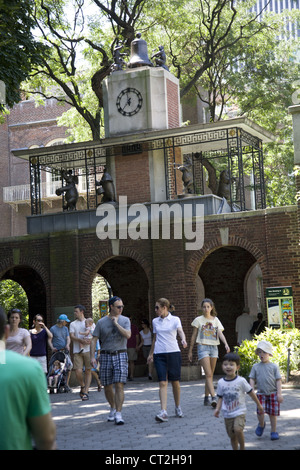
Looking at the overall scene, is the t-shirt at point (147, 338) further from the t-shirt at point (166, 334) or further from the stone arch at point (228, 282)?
the t-shirt at point (166, 334)

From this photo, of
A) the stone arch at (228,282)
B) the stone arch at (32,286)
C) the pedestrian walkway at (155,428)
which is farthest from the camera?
the stone arch at (32,286)

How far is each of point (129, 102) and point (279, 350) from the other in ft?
32.7

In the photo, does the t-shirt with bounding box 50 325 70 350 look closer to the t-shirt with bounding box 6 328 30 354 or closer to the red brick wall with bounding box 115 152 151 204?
the t-shirt with bounding box 6 328 30 354

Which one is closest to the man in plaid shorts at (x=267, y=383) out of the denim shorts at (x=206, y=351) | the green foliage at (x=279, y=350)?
the denim shorts at (x=206, y=351)

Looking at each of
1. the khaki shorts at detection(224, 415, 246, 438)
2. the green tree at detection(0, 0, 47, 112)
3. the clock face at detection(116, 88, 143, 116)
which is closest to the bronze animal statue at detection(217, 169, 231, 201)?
the clock face at detection(116, 88, 143, 116)

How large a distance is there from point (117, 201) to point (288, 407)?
11524 mm

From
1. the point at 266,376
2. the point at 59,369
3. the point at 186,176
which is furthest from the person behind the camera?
the point at 186,176

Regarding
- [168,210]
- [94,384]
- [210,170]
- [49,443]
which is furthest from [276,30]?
[49,443]

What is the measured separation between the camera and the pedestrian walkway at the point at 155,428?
912 centimetres

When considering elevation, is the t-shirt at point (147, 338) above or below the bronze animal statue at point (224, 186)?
below

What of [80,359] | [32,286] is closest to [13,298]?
[32,286]

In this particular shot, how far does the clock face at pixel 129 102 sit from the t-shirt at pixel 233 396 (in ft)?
51.9

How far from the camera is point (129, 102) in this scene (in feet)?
76.2

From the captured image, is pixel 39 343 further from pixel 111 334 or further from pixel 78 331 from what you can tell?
pixel 111 334
